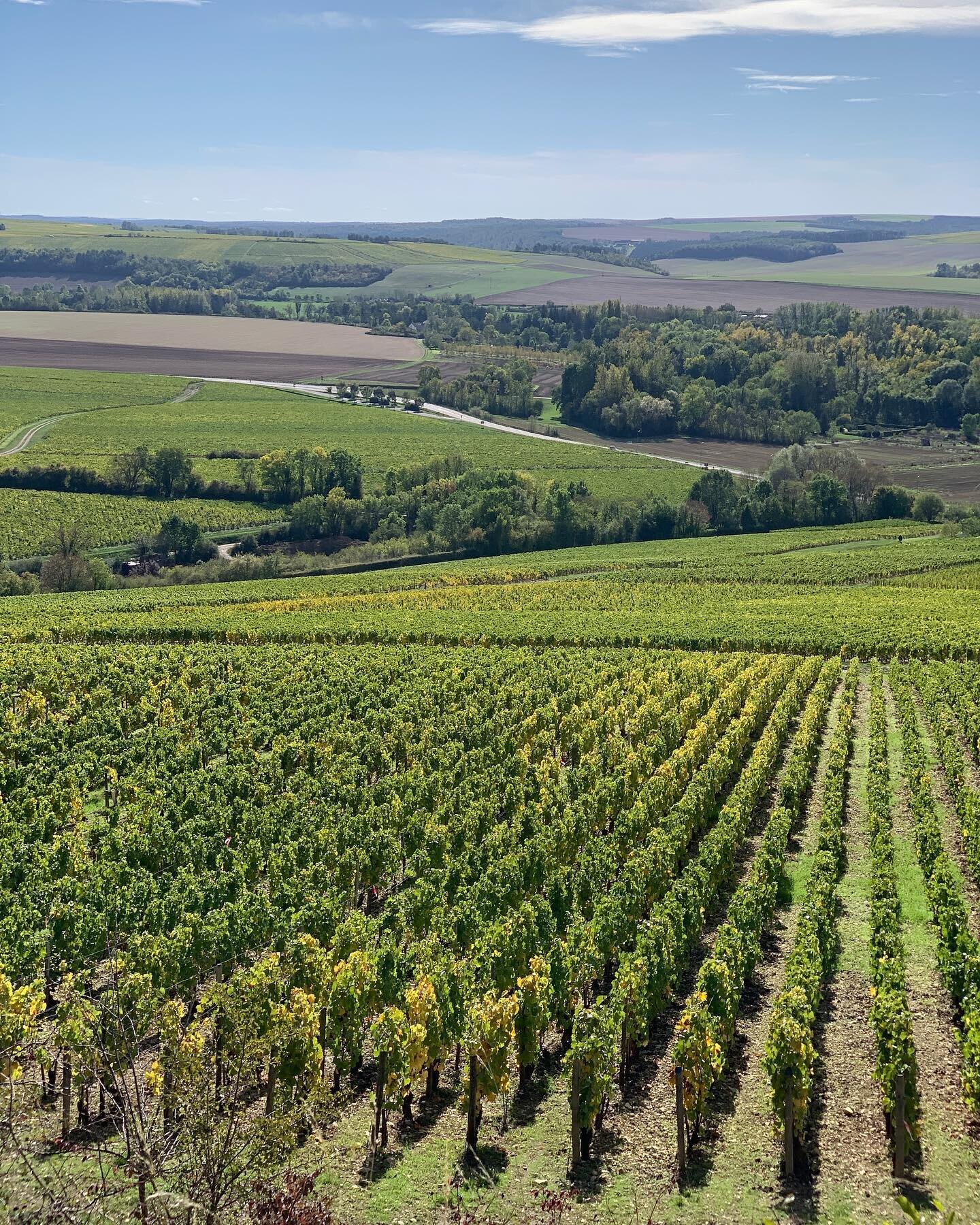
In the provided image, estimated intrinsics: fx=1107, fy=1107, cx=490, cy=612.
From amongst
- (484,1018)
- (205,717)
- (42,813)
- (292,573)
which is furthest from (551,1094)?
(292,573)

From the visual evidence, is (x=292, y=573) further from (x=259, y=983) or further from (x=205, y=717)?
(x=259, y=983)

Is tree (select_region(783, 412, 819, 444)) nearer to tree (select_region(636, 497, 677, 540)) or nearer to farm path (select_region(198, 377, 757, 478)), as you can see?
farm path (select_region(198, 377, 757, 478))

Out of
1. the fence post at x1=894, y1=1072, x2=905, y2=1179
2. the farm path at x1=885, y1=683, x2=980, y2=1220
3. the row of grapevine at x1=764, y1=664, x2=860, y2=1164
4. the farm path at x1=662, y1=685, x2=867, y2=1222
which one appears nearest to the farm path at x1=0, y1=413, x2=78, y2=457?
the row of grapevine at x1=764, y1=664, x2=860, y2=1164

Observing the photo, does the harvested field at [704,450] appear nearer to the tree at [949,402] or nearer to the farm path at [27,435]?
the tree at [949,402]

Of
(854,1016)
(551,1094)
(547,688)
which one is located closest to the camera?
(551,1094)

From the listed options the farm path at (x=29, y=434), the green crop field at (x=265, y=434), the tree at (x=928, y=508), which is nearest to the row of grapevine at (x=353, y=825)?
the tree at (x=928, y=508)
